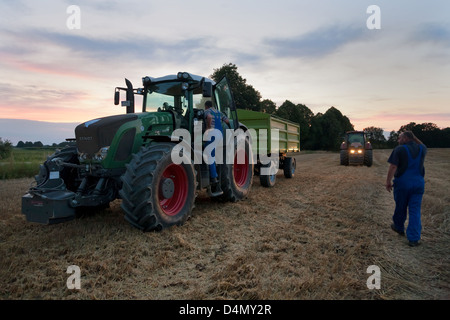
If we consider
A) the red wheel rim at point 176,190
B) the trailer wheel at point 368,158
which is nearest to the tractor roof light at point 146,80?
the red wheel rim at point 176,190

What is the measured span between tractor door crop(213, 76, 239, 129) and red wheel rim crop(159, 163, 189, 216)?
221cm

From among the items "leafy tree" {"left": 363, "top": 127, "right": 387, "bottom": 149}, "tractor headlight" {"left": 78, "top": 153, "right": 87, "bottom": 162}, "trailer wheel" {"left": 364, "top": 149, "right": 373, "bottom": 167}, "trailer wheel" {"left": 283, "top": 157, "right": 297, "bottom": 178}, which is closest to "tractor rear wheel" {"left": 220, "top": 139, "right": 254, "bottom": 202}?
"tractor headlight" {"left": 78, "top": 153, "right": 87, "bottom": 162}

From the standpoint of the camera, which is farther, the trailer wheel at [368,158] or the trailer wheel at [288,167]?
the trailer wheel at [368,158]

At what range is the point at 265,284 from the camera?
314cm

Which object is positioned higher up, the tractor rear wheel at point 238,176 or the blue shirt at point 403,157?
the blue shirt at point 403,157

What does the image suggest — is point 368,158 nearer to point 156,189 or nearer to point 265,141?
point 265,141

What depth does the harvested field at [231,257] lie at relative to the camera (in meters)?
3.05

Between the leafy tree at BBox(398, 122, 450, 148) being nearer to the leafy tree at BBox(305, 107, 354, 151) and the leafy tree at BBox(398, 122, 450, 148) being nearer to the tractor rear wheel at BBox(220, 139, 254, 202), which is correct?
the leafy tree at BBox(305, 107, 354, 151)

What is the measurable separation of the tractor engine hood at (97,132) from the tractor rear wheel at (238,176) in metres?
2.38

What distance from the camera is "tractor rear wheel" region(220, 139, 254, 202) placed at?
21.6 ft

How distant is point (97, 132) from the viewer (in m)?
4.89

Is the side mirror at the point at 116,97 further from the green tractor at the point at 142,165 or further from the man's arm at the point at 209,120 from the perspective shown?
the man's arm at the point at 209,120
